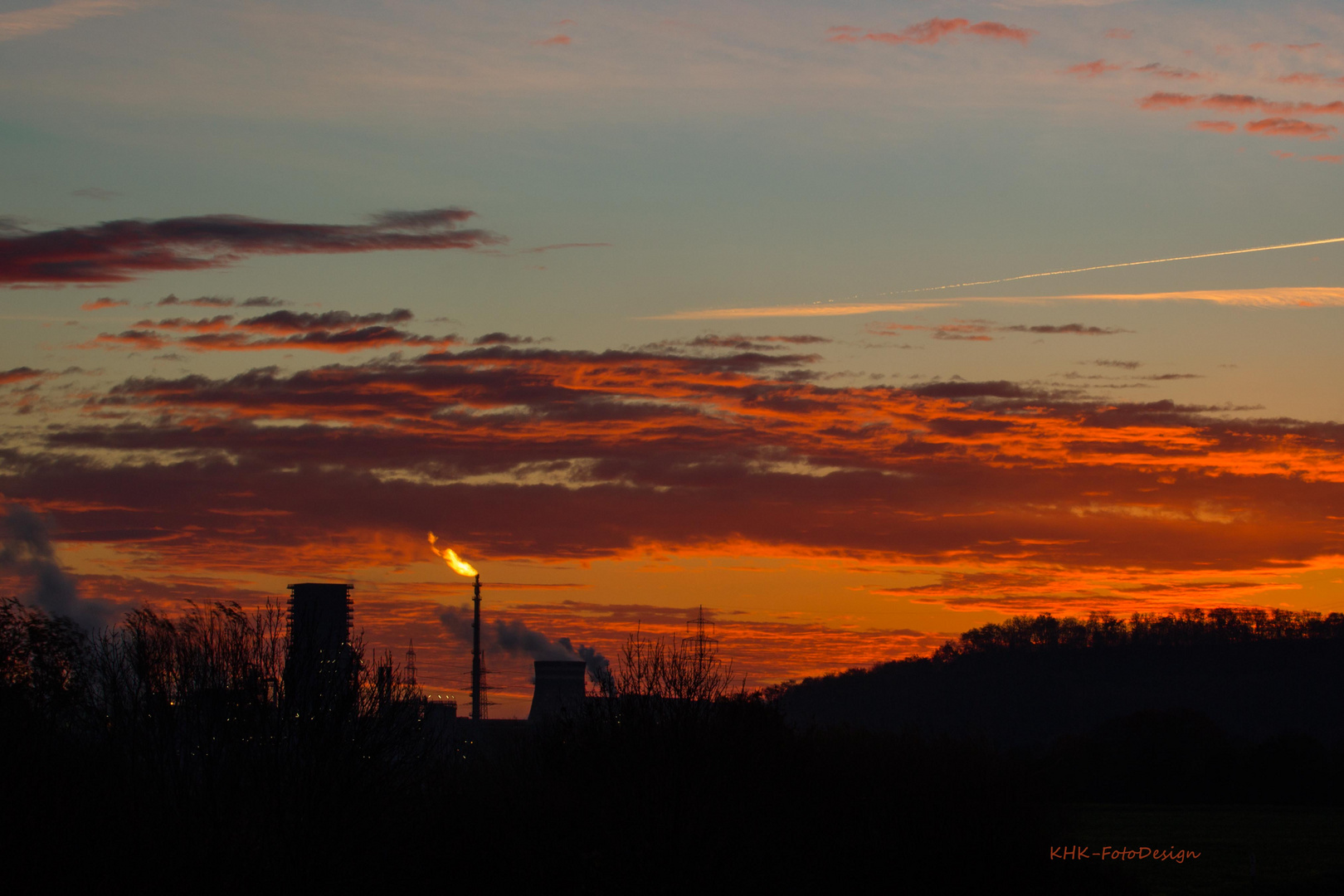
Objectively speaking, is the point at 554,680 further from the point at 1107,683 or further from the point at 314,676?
the point at 314,676

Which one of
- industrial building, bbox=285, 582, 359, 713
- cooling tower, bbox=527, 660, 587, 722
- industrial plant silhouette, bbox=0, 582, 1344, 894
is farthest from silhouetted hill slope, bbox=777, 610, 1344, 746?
industrial building, bbox=285, 582, 359, 713

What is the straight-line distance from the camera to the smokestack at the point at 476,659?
106 metres

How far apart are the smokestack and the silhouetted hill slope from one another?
29.7 metres

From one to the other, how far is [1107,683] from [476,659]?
64.0 metres

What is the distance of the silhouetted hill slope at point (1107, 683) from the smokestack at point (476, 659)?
29691mm

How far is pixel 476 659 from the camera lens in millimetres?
108000

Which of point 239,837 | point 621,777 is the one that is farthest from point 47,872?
point 621,777

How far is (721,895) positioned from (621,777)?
13.8 feet

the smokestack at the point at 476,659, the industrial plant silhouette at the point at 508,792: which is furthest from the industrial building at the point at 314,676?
the smokestack at the point at 476,659

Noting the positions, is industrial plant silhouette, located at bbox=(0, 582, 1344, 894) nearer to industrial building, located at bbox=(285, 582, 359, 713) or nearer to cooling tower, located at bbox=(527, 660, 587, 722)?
industrial building, located at bbox=(285, 582, 359, 713)

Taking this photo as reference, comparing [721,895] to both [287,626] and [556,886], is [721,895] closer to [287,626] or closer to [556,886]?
[556,886]

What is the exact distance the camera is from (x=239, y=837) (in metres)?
31.0

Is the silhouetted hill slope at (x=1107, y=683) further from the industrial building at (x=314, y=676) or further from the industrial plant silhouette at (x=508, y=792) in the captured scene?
the industrial building at (x=314, y=676)

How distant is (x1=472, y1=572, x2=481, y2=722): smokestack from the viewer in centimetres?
10601
